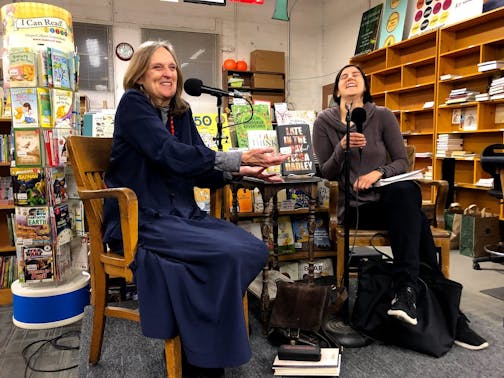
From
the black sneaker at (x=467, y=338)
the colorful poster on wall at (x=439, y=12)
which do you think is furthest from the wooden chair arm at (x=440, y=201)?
the colorful poster on wall at (x=439, y=12)

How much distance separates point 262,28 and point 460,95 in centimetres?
440

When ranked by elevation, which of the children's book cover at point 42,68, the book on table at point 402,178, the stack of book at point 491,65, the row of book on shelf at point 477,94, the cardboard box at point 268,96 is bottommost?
the book on table at point 402,178

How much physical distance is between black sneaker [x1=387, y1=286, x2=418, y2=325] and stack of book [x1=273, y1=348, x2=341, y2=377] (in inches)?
12.0

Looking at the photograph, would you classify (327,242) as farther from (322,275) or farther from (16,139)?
(16,139)

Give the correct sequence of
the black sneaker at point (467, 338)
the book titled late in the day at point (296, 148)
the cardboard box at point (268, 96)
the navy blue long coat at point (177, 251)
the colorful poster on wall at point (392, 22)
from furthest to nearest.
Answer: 1. the cardboard box at point (268, 96)
2. the colorful poster on wall at point (392, 22)
3. the book titled late in the day at point (296, 148)
4. the black sneaker at point (467, 338)
5. the navy blue long coat at point (177, 251)

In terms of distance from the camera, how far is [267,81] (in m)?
7.17

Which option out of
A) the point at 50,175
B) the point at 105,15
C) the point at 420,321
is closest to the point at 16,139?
the point at 50,175

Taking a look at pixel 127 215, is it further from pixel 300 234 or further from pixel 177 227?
pixel 300 234

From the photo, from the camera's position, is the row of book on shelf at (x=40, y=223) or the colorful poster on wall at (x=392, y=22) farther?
the colorful poster on wall at (x=392, y=22)

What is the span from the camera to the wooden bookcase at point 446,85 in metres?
4.27

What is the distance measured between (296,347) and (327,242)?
1.15 meters

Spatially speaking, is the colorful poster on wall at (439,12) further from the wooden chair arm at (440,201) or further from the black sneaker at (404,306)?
the black sneaker at (404,306)

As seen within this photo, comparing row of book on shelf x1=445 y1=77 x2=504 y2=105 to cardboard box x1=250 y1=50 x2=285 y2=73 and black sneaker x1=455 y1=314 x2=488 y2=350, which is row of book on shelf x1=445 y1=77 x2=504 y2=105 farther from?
cardboard box x1=250 y1=50 x2=285 y2=73

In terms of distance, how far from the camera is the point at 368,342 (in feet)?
6.20
